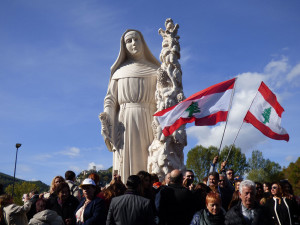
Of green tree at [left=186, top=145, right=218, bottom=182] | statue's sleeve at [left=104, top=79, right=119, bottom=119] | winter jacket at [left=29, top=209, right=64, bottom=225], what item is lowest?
winter jacket at [left=29, top=209, right=64, bottom=225]

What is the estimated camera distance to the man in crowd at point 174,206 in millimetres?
5566

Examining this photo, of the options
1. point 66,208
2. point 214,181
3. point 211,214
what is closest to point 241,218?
point 211,214

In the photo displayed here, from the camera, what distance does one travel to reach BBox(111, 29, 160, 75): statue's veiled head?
43.0 feet

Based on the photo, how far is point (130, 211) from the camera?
5125 millimetres

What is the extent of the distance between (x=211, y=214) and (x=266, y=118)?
3902mm

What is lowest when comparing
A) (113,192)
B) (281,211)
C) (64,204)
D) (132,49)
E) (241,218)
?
(241,218)

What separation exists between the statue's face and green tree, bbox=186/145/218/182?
123ft

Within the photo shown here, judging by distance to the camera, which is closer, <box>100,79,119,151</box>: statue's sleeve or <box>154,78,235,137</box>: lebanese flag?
<box>154,78,235,137</box>: lebanese flag

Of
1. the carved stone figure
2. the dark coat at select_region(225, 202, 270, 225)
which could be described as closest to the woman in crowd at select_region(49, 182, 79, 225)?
the dark coat at select_region(225, 202, 270, 225)

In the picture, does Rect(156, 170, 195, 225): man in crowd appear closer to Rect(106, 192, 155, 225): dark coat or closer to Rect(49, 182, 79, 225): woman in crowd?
Rect(106, 192, 155, 225): dark coat

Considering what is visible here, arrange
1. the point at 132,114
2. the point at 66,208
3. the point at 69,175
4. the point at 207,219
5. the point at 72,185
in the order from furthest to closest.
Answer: the point at 132,114 → the point at 69,175 → the point at 72,185 → the point at 66,208 → the point at 207,219

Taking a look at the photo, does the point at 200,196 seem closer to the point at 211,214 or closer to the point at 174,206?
the point at 174,206

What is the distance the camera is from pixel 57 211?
6023mm

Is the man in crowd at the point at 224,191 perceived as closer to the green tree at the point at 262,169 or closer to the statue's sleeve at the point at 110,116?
the statue's sleeve at the point at 110,116
